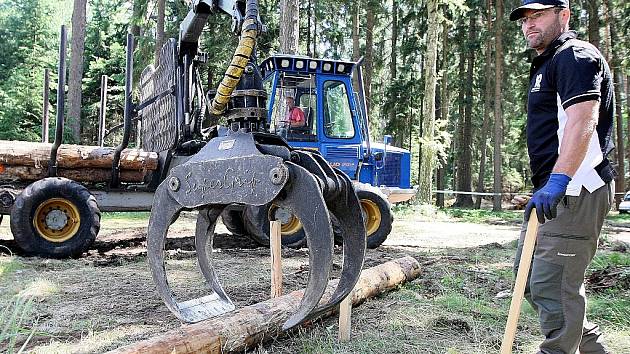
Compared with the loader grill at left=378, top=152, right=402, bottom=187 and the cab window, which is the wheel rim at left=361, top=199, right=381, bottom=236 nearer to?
the cab window

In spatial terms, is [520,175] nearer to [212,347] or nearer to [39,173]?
[39,173]

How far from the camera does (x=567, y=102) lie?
2805mm

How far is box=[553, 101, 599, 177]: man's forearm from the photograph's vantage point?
8.96 feet

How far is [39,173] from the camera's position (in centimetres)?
728

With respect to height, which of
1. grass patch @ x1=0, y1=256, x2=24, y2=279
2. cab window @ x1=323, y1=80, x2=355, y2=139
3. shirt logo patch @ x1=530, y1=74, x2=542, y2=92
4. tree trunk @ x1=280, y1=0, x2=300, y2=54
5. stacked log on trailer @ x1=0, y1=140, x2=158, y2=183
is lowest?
grass patch @ x1=0, y1=256, x2=24, y2=279

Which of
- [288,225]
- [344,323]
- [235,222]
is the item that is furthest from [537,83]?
[235,222]

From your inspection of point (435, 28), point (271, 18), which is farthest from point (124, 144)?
point (271, 18)

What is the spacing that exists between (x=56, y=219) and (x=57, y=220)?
17 millimetres

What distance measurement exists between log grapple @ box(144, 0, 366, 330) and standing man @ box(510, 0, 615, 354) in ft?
3.21

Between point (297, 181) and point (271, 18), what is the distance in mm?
20240

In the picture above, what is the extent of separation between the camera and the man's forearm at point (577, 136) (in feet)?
8.96

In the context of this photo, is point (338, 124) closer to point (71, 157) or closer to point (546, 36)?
point (71, 157)

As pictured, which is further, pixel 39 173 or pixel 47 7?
pixel 47 7

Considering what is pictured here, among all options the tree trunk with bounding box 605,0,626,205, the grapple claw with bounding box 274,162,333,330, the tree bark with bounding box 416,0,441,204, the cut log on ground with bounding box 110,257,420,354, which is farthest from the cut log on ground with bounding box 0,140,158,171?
the tree trunk with bounding box 605,0,626,205
